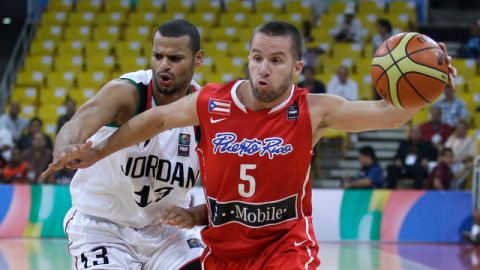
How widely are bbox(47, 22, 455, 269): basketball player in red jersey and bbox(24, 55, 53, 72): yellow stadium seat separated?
13.2 metres

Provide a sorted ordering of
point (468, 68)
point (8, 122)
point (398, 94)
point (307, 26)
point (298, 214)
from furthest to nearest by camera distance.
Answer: point (307, 26)
point (468, 68)
point (8, 122)
point (298, 214)
point (398, 94)

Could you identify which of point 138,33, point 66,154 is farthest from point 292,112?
point 138,33

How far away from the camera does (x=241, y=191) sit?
4.34 m

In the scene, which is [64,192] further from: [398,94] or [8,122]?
[398,94]

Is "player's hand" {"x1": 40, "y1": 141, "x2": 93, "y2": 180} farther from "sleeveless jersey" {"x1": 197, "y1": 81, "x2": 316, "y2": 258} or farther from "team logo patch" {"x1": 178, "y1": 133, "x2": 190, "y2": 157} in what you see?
"team logo patch" {"x1": 178, "y1": 133, "x2": 190, "y2": 157}

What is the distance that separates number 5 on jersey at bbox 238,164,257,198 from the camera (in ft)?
14.1

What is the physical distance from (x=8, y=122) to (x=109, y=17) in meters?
4.87

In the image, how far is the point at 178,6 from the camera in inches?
739

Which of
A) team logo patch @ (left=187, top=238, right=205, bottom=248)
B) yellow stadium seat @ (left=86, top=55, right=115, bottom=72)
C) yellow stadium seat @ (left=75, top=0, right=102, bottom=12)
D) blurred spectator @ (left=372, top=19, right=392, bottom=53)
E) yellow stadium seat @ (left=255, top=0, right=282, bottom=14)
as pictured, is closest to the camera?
team logo patch @ (left=187, top=238, right=205, bottom=248)

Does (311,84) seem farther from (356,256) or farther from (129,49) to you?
(129,49)

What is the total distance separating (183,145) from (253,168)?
81 centimetres

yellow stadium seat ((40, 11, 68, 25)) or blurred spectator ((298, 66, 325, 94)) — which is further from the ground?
yellow stadium seat ((40, 11, 68, 25))

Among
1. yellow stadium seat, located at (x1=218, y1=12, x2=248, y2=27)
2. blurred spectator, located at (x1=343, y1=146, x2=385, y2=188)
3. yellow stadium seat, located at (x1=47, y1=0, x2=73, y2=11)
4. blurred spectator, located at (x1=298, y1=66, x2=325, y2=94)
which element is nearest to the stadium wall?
blurred spectator, located at (x1=343, y1=146, x2=385, y2=188)

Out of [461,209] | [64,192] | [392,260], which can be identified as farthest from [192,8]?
[392,260]
